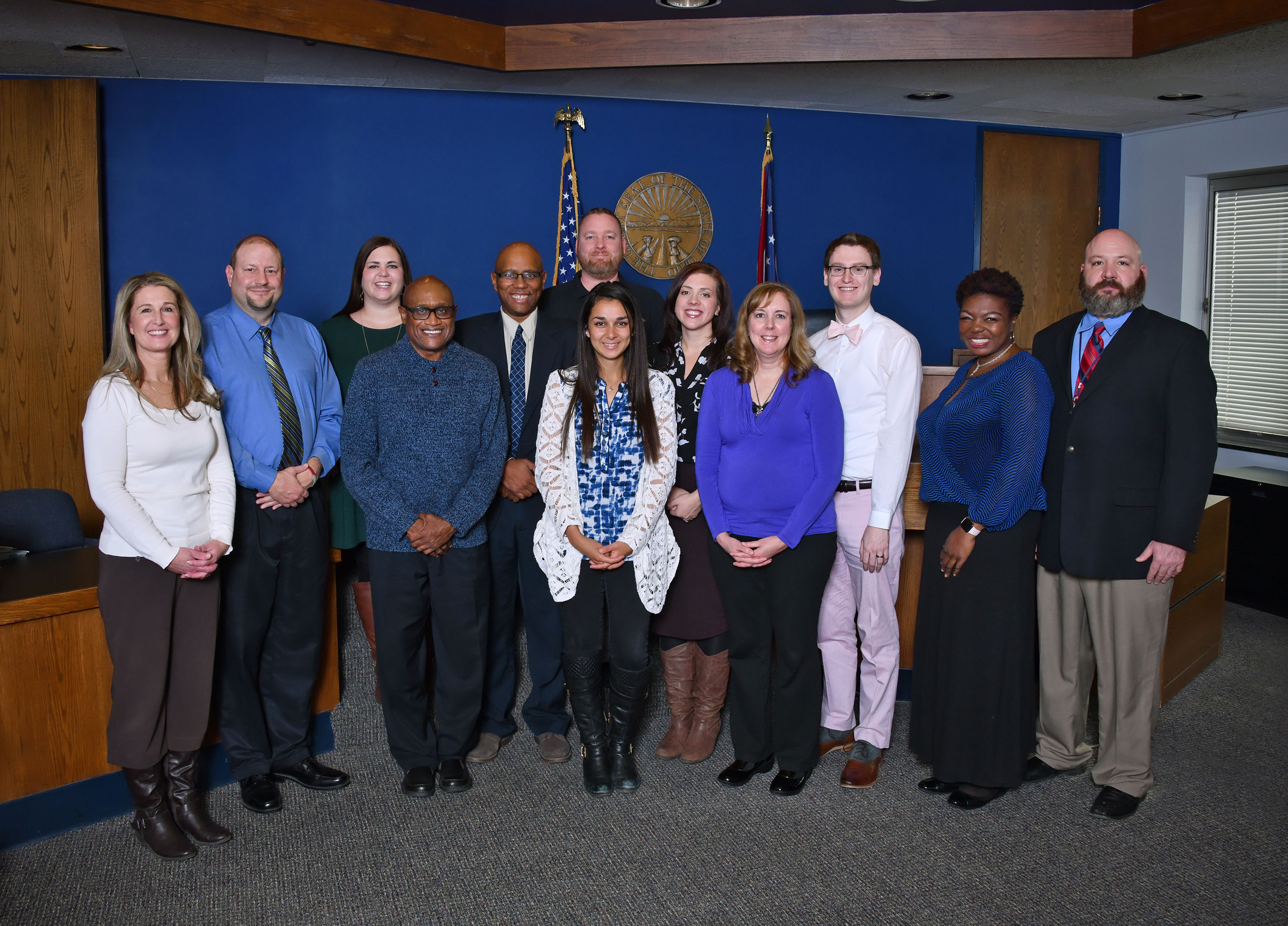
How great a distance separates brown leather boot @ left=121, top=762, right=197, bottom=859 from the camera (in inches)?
106

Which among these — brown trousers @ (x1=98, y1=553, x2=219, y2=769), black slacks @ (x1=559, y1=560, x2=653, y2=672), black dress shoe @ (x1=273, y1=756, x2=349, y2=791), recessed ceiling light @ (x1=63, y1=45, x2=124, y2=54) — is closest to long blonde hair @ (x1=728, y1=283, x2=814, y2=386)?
black slacks @ (x1=559, y1=560, x2=653, y2=672)

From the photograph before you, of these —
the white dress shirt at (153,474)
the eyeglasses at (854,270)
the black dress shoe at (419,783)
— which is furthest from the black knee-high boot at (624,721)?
the eyeglasses at (854,270)

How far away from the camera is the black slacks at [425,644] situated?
118 inches

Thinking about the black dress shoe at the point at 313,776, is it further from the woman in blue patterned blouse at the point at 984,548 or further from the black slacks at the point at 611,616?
the woman in blue patterned blouse at the point at 984,548

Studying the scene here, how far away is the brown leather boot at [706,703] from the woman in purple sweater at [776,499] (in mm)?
193

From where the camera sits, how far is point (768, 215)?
6.22 metres

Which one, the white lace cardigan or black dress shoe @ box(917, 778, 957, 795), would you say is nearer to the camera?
the white lace cardigan

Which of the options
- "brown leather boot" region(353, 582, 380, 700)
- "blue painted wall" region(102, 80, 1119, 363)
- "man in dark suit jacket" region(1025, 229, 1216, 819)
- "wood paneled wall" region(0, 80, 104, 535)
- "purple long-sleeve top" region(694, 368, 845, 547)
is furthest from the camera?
"blue painted wall" region(102, 80, 1119, 363)

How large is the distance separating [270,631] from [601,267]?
1730 millimetres

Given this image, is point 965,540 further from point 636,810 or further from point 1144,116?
point 1144,116

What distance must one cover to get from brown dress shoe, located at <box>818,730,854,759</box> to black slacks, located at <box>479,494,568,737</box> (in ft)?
2.94

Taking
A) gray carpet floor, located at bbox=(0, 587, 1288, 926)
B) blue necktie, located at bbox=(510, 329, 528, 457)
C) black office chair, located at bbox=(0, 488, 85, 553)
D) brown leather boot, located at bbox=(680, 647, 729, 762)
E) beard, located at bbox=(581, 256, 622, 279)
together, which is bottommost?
gray carpet floor, located at bbox=(0, 587, 1288, 926)

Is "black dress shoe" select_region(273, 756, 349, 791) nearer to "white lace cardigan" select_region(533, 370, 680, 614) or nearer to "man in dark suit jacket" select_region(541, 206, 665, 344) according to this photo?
"white lace cardigan" select_region(533, 370, 680, 614)

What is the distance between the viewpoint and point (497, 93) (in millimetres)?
5594
